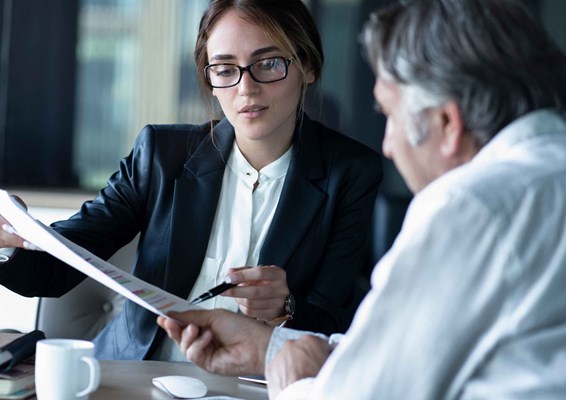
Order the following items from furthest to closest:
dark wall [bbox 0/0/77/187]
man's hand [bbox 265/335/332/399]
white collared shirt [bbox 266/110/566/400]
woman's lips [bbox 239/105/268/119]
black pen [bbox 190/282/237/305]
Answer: dark wall [bbox 0/0/77/187]
woman's lips [bbox 239/105/268/119]
black pen [bbox 190/282/237/305]
man's hand [bbox 265/335/332/399]
white collared shirt [bbox 266/110/566/400]

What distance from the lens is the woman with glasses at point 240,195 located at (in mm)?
1923

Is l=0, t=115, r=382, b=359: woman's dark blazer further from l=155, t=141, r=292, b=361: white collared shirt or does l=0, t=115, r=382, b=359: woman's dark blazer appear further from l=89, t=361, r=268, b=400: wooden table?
l=89, t=361, r=268, b=400: wooden table

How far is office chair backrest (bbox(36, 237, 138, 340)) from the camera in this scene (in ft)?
6.70

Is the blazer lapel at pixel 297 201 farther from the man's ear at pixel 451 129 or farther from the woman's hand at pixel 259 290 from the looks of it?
the man's ear at pixel 451 129

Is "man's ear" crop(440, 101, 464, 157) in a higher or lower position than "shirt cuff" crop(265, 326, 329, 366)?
higher

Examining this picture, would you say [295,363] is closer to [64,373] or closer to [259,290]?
[64,373]

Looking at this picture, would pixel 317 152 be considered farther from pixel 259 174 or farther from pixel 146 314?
pixel 146 314

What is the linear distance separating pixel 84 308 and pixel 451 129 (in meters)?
1.31

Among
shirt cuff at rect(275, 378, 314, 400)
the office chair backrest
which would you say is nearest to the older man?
shirt cuff at rect(275, 378, 314, 400)

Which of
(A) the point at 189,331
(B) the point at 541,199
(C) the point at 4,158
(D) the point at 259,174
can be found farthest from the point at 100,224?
(C) the point at 4,158

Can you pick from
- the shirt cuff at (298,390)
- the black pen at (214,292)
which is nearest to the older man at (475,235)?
the shirt cuff at (298,390)

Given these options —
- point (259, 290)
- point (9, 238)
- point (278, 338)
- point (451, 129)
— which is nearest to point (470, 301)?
point (451, 129)

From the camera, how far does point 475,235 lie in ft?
2.88

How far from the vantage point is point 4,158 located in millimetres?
4328
